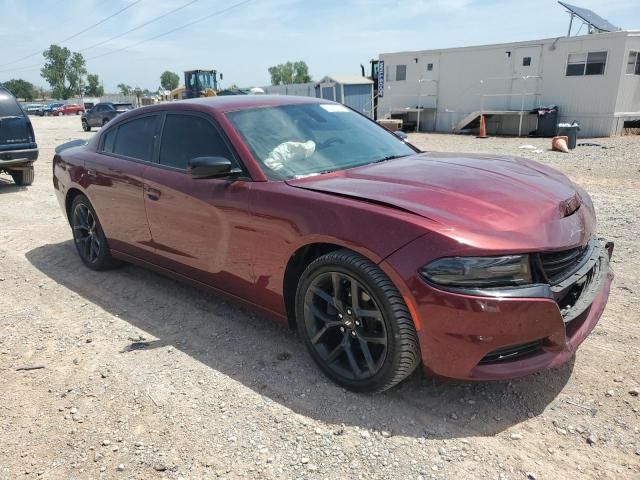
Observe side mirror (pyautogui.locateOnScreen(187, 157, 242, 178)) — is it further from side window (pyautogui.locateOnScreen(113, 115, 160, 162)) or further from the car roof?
side window (pyautogui.locateOnScreen(113, 115, 160, 162))

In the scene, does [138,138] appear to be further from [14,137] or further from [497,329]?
[14,137]

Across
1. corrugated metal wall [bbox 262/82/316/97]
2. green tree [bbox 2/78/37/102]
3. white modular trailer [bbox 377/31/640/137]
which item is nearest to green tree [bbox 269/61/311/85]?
green tree [bbox 2/78/37/102]

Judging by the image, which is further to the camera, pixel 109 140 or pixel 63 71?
pixel 63 71

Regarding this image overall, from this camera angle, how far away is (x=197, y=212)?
3561 millimetres

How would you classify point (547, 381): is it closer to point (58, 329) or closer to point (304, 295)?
point (304, 295)

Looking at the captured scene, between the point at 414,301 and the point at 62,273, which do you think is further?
the point at 62,273

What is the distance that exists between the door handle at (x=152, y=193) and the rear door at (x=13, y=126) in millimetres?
6834

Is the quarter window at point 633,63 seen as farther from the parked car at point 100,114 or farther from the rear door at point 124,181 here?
the parked car at point 100,114

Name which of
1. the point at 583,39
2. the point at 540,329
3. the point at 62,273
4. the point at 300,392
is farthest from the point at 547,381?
the point at 583,39

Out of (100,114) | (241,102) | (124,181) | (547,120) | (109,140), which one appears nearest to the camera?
(241,102)

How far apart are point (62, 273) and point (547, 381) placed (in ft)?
14.9

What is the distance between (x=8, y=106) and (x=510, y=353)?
33.1ft

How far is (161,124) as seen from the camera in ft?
13.6

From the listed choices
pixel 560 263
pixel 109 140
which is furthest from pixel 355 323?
pixel 109 140
